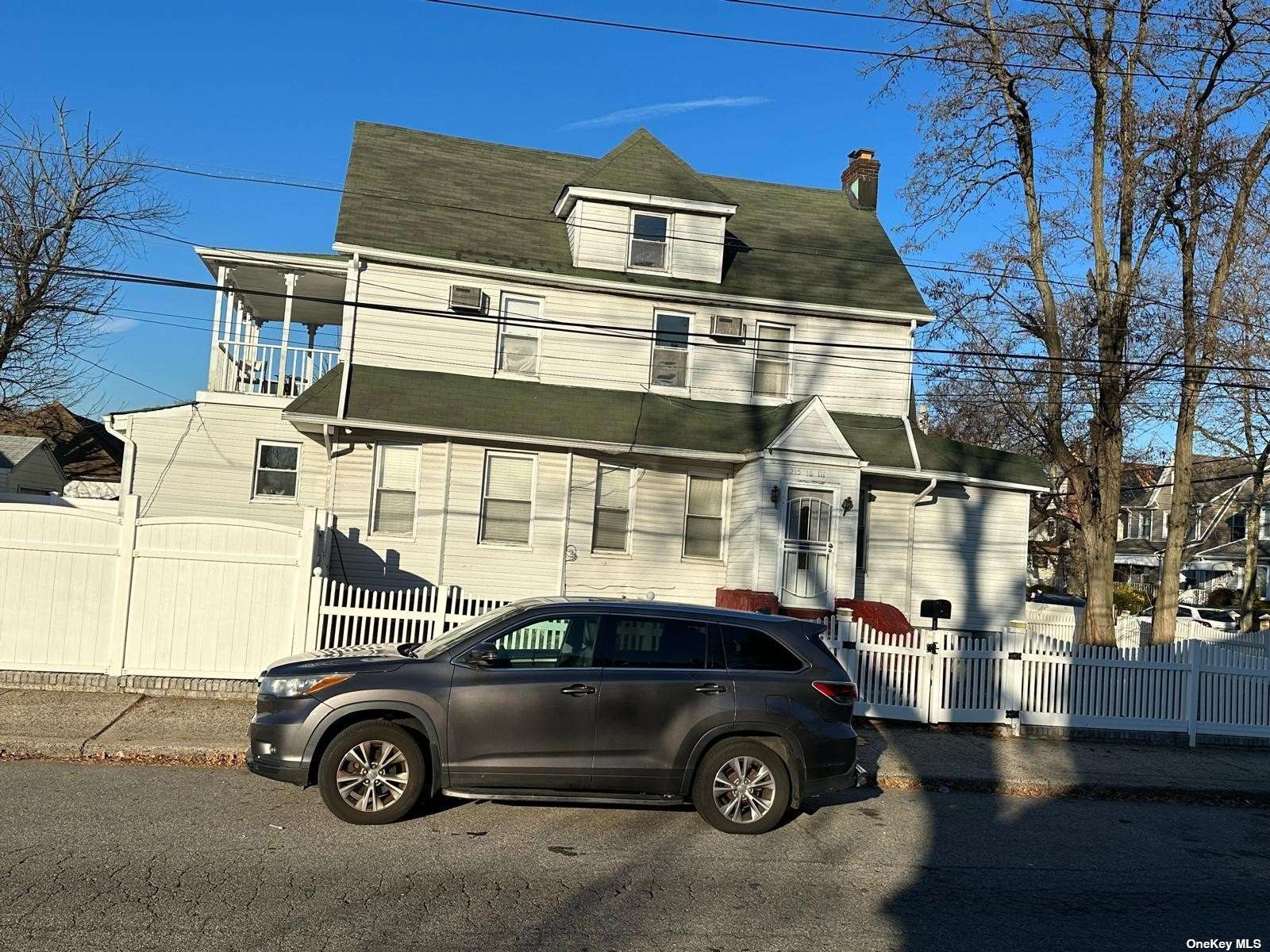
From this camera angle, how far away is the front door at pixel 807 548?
62.7 ft

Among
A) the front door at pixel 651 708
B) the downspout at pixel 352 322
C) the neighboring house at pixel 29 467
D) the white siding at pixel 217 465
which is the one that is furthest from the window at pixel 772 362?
the neighboring house at pixel 29 467

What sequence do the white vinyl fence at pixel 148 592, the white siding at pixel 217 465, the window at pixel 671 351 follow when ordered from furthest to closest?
the window at pixel 671 351 → the white siding at pixel 217 465 → the white vinyl fence at pixel 148 592

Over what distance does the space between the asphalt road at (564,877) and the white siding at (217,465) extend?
33.3ft

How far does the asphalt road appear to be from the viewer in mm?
5824

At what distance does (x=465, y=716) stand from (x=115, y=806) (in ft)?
8.67

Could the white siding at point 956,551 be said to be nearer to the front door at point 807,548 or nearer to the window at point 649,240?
the front door at point 807,548

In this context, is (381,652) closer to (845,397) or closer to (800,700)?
(800,700)

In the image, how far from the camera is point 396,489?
1894cm


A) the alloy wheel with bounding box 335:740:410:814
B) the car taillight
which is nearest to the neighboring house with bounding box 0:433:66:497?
the alloy wheel with bounding box 335:740:410:814

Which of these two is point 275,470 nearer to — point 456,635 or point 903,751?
point 456,635

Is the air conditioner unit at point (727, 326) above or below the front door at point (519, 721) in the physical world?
above

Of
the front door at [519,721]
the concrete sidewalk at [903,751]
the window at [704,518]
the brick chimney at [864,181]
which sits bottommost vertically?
the concrete sidewalk at [903,751]

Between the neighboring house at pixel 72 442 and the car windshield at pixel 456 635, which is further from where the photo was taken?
the neighboring house at pixel 72 442

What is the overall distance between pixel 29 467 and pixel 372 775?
112ft
